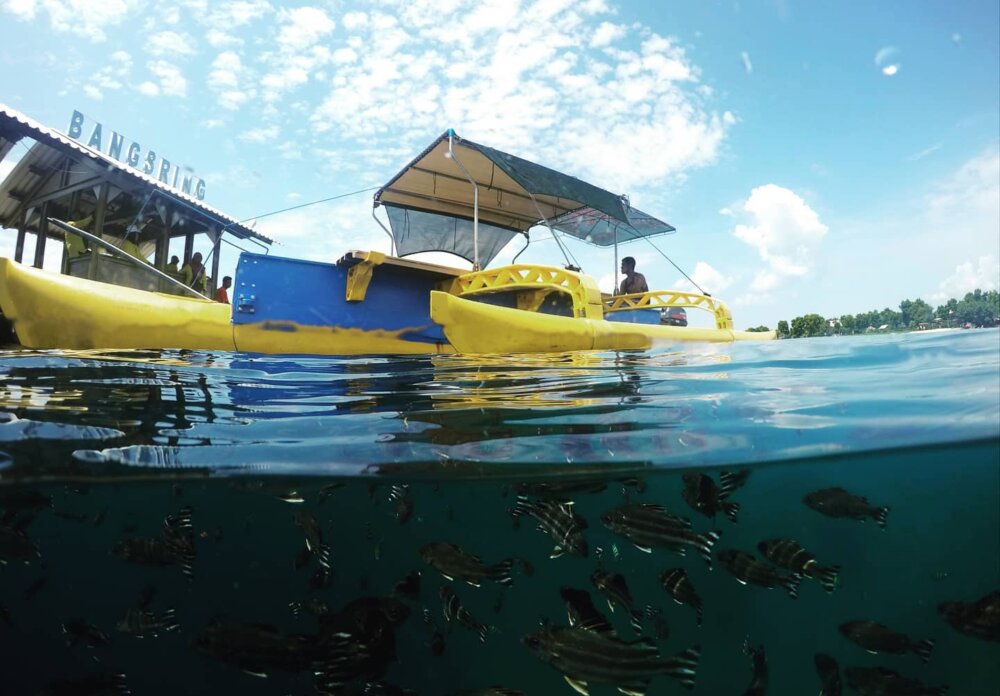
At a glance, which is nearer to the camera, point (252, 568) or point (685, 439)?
point (685, 439)

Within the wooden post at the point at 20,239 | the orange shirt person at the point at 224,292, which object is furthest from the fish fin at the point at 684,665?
the wooden post at the point at 20,239

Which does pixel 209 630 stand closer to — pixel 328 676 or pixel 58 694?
pixel 328 676

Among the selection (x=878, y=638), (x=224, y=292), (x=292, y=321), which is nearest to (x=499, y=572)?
(x=878, y=638)

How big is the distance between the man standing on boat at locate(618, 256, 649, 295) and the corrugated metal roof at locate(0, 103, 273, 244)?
909 centimetres

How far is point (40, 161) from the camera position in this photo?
1052 cm

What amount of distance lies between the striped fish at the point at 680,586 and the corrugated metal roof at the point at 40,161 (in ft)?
35.7

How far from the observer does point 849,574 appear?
695 cm

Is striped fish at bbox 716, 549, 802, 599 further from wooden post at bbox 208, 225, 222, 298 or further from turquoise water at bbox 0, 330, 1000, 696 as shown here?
wooden post at bbox 208, 225, 222, 298

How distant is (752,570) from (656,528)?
0.64 meters

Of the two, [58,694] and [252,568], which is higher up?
[58,694]

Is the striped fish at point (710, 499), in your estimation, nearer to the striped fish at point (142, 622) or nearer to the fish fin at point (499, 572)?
the fish fin at point (499, 572)

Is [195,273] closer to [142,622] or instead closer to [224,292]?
[224,292]

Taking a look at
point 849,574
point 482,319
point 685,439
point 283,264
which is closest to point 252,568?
point 283,264

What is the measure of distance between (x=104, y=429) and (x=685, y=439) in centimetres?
387
